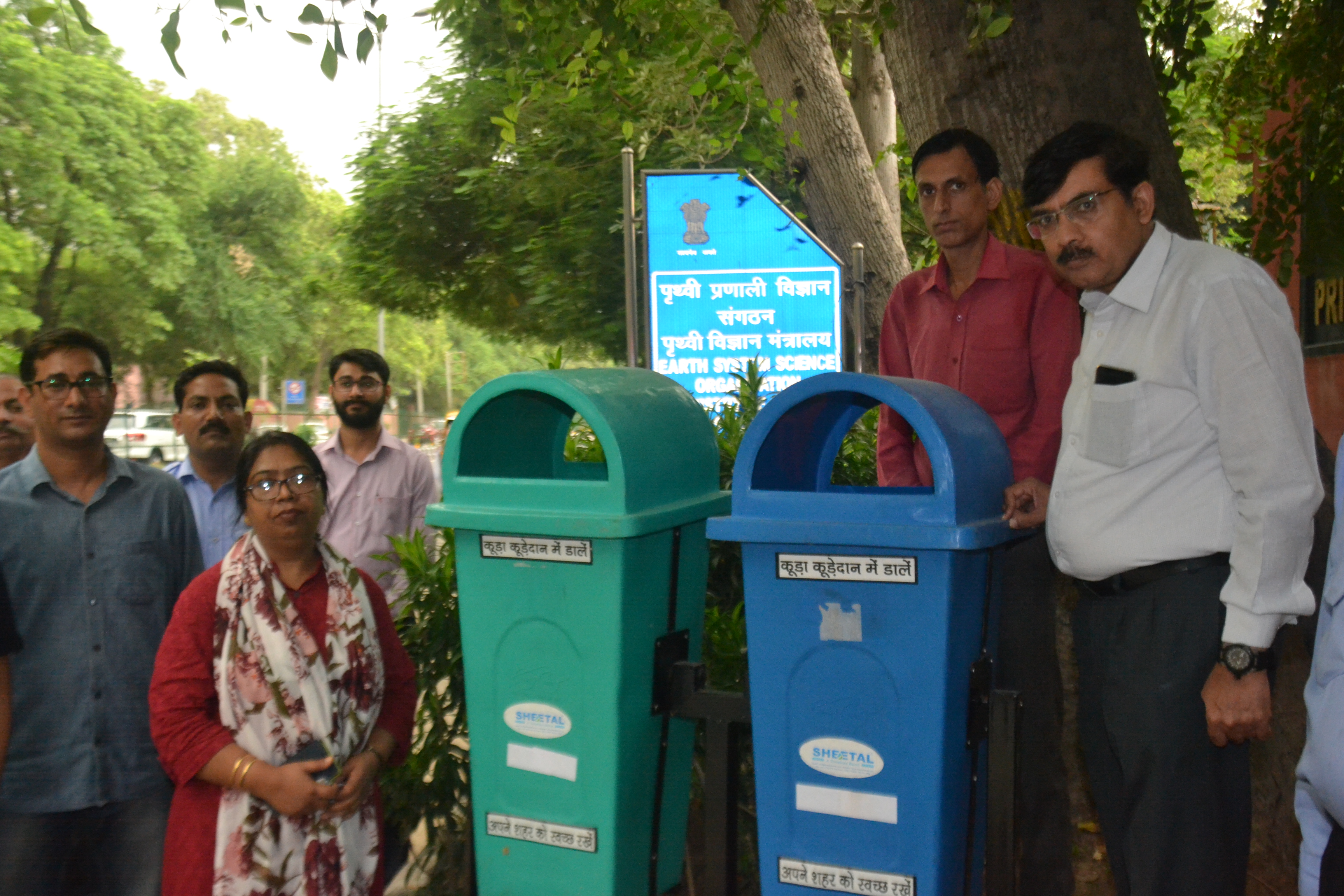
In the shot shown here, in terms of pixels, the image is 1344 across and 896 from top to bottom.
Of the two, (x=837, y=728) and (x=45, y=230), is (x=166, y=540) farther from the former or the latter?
(x=45, y=230)

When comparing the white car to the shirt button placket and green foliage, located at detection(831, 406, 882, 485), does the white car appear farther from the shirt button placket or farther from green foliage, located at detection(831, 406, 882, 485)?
the shirt button placket

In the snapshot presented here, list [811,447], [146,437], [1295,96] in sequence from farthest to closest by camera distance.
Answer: [146,437], [1295,96], [811,447]

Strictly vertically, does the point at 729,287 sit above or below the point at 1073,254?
above

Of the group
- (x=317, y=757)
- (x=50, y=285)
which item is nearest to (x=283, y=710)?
(x=317, y=757)

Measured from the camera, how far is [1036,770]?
9.58 feet

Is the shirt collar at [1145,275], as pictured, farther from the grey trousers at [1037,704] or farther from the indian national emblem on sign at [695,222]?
the indian national emblem on sign at [695,222]

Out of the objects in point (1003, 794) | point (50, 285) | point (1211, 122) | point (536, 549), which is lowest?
point (1003, 794)

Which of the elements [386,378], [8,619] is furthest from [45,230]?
[8,619]

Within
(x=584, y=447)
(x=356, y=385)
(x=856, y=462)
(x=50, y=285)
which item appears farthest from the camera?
(x=50, y=285)

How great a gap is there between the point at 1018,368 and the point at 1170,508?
0.75m

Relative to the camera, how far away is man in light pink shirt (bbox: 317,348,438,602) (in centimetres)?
427

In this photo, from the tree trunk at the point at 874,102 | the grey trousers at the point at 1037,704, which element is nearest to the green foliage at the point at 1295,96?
the grey trousers at the point at 1037,704

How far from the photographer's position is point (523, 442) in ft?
10.7

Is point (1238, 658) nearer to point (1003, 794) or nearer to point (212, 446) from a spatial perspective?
point (1003, 794)
